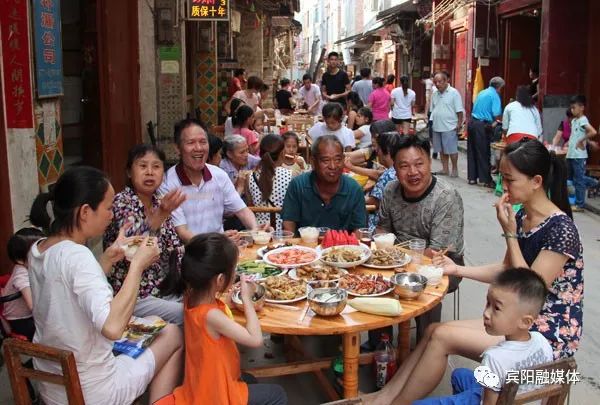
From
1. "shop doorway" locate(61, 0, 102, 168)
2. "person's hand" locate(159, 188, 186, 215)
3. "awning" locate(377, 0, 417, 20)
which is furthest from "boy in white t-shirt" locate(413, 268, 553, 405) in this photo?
"awning" locate(377, 0, 417, 20)

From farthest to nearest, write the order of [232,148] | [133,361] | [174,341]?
[232,148] < [174,341] < [133,361]

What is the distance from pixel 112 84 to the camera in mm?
6957

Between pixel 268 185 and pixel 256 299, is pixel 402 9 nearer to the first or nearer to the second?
pixel 268 185

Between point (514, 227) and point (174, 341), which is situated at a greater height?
point (514, 227)

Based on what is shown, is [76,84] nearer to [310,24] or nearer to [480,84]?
[480,84]

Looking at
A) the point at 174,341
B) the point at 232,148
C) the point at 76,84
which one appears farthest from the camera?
the point at 76,84

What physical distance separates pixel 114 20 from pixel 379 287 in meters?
5.31

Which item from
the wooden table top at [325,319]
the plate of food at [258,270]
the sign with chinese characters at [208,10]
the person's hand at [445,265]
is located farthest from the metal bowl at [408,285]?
the sign with chinese characters at [208,10]

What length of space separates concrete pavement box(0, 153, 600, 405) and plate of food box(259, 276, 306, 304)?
1.01 m

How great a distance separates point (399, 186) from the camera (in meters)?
4.18

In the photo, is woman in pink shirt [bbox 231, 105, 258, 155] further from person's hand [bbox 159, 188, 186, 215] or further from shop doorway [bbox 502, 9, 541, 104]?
shop doorway [bbox 502, 9, 541, 104]

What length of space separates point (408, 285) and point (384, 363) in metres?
0.92

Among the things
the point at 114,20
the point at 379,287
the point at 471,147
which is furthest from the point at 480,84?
the point at 379,287

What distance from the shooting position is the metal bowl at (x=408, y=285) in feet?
10.0
